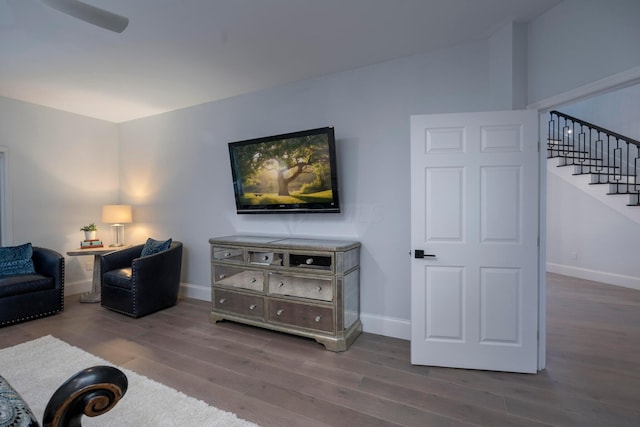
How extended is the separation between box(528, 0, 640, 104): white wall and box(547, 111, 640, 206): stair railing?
4.04 m

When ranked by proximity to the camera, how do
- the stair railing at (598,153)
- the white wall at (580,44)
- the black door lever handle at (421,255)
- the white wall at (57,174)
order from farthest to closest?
the stair railing at (598,153) < the white wall at (57,174) < the black door lever handle at (421,255) < the white wall at (580,44)

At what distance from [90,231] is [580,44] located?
6095mm

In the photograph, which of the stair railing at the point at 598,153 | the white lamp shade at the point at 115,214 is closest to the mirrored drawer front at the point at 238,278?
the white lamp shade at the point at 115,214

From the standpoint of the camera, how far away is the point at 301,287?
9.87 feet

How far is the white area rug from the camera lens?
185cm

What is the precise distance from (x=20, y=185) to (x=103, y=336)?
2.71m

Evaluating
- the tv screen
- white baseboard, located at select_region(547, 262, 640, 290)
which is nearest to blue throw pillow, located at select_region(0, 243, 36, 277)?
the tv screen

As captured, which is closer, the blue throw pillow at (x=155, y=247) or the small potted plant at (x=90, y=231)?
the blue throw pillow at (x=155, y=247)

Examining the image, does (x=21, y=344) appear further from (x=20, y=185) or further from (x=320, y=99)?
(x=320, y=99)

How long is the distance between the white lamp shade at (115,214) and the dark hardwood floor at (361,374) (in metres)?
1.49

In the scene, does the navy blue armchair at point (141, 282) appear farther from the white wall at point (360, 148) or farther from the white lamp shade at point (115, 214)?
the white lamp shade at point (115, 214)

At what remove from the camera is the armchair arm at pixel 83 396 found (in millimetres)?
1038

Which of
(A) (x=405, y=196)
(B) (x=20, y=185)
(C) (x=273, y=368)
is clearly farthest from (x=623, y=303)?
(B) (x=20, y=185)

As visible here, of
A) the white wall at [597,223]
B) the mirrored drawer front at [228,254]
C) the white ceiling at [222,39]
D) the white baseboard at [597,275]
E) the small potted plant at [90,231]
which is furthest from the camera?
the white wall at [597,223]
